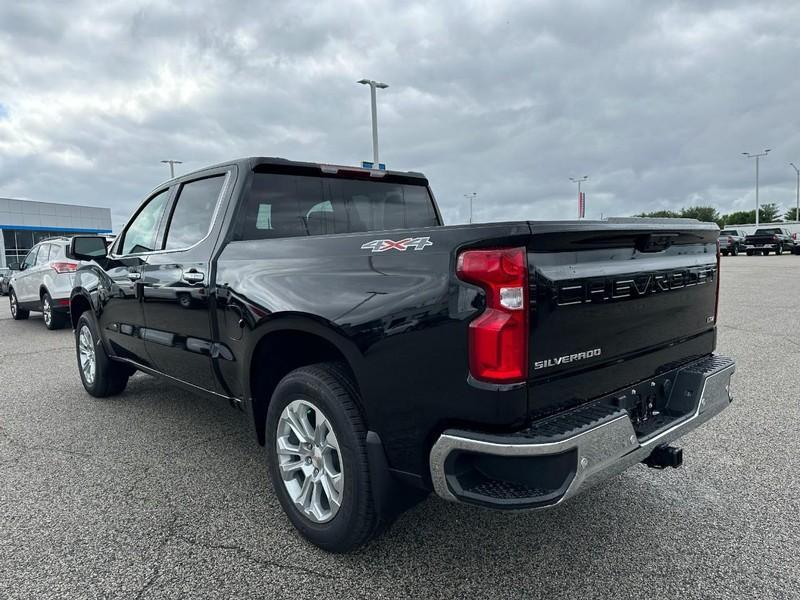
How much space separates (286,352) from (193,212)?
1.38 m

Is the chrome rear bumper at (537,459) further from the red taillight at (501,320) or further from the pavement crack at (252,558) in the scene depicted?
the pavement crack at (252,558)

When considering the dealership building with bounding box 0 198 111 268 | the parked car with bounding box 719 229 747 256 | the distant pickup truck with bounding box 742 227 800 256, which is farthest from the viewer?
the dealership building with bounding box 0 198 111 268

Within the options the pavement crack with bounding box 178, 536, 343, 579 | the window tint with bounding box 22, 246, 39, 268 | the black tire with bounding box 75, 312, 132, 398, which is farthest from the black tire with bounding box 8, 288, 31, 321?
the pavement crack with bounding box 178, 536, 343, 579

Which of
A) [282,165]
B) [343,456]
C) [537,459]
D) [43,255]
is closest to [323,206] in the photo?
[282,165]

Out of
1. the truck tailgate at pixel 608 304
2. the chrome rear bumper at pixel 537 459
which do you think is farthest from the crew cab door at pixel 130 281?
the truck tailgate at pixel 608 304

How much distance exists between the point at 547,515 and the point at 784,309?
9.74 m

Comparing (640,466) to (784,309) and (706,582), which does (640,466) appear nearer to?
(706,582)

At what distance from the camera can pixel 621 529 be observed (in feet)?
9.42

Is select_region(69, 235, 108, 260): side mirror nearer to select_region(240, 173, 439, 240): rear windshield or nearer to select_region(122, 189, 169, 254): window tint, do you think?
select_region(122, 189, 169, 254): window tint

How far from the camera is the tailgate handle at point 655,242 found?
257 centimetres

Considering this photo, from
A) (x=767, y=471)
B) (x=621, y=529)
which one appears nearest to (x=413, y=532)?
(x=621, y=529)

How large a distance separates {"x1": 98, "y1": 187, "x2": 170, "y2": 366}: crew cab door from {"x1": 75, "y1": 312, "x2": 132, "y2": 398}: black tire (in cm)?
27

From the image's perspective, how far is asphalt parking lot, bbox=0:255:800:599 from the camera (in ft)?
8.05

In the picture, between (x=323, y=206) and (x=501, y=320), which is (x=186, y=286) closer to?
(x=323, y=206)
